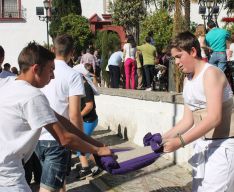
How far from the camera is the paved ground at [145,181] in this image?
652cm

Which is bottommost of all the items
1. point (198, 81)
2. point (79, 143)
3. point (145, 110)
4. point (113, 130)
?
point (113, 130)

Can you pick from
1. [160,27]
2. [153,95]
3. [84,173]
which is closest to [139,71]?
[153,95]

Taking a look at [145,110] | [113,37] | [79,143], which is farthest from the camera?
[113,37]

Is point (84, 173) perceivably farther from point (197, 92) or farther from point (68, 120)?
point (197, 92)

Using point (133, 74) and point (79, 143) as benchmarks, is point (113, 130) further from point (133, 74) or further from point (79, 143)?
point (79, 143)

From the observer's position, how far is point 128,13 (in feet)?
127

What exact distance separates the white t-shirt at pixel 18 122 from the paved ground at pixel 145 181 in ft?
11.0

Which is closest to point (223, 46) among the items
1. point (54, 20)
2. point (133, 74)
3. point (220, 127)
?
point (133, 74)

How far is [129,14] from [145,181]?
32.6 m

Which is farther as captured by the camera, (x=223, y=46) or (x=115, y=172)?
(x=223, y=46)

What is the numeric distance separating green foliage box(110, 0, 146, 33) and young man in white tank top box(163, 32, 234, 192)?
35.1 metres

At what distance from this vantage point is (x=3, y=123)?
3.22 m

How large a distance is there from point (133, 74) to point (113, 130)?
3342 mm

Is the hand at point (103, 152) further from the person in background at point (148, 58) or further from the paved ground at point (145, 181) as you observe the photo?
the person in background at point (148, 58)
